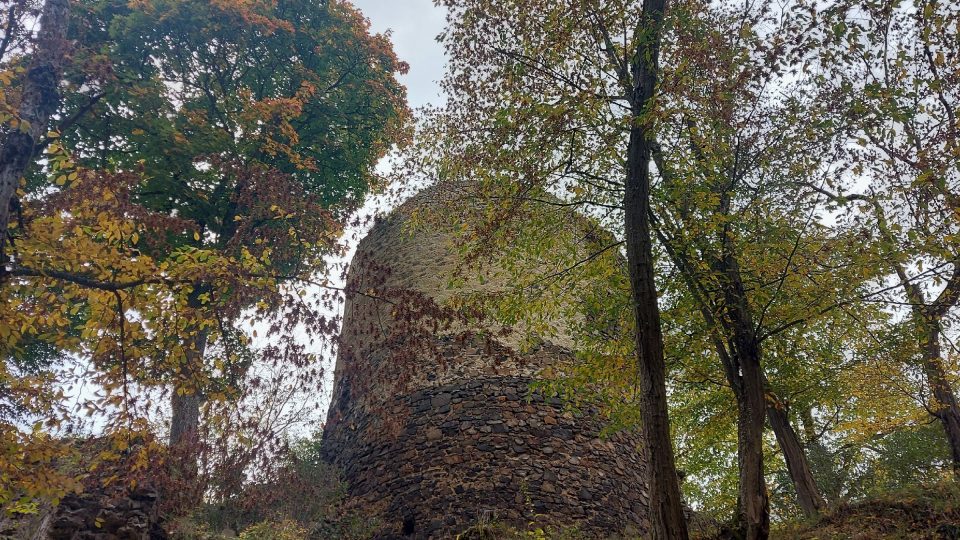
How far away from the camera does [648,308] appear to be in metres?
6.25

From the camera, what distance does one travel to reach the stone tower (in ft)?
30.9

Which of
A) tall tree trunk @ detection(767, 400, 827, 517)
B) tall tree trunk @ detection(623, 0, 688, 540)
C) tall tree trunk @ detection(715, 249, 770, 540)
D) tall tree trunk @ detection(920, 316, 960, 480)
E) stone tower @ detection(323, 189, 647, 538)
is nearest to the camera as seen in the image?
tall tree trunk @ detection(623, 0, 688, 540)

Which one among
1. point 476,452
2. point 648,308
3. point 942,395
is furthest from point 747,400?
point 942,395

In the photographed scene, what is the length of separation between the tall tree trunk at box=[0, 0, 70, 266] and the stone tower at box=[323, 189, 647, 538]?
417 cm

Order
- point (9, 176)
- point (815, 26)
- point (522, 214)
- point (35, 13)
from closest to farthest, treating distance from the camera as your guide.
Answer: point (9, 176), point (35, 13), point (815, 26), point (522, 214)

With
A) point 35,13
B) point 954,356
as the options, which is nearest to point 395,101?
point 35,13

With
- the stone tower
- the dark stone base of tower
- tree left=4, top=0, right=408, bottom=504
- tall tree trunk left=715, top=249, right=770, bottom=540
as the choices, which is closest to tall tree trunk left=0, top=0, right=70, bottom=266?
tree left=4, top=0, right=408, bottom=504

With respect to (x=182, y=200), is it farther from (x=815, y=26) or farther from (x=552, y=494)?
(x=815, y=26)

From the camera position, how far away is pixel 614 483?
1030cm

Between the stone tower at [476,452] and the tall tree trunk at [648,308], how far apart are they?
275 centimetres

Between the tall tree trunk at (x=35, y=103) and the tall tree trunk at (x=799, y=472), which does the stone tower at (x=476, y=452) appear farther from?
the tall tree trunk at (x=35, y=103)

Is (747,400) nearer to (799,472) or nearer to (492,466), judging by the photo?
(799,472)

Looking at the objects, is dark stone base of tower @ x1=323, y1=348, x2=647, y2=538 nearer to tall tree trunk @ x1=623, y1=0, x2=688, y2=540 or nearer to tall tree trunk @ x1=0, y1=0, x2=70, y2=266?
tall tree trunk @ x1=623, y1=0, x2=688, y2=540

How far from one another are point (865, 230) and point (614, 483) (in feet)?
18.5
